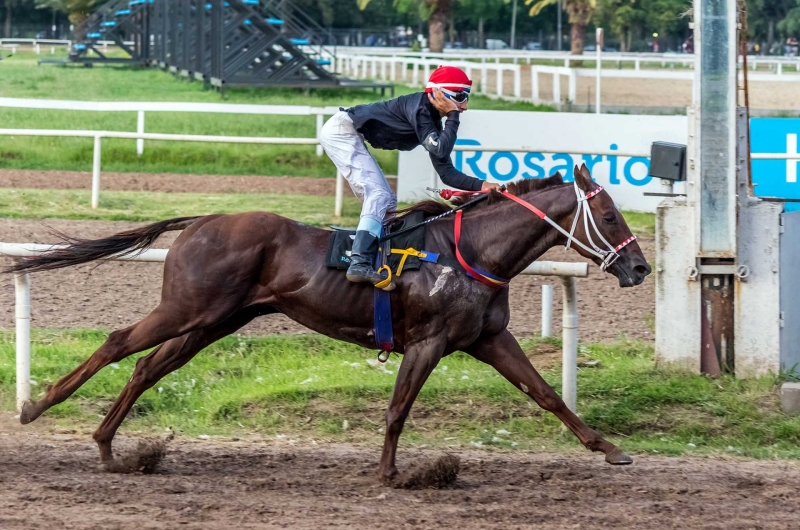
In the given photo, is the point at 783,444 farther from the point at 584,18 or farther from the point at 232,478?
the point at 584,18

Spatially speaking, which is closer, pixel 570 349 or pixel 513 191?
pixel 513 191

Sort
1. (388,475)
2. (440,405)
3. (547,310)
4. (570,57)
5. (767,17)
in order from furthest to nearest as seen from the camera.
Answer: (767,17) → (570,57) → (547,310) → (440,405) → (388,475)

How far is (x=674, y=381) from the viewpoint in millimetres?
6824

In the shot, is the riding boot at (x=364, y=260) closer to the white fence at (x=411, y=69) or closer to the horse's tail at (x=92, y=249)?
the horse's tail at (x=92, y=249)

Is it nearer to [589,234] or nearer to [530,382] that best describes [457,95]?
[589,234]

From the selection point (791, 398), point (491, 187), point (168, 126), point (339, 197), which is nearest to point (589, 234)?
point (491, 187)

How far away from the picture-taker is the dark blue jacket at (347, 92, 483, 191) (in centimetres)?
552

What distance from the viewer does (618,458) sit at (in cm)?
561

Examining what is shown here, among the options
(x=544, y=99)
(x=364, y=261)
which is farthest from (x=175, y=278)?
(x=544, y=99)

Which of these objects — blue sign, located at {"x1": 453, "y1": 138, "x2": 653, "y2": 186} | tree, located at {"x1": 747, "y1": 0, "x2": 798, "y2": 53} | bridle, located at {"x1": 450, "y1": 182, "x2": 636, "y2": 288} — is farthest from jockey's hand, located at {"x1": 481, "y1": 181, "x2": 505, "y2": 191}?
tree, located at {"x1": 747, "y1": 0, "x2": 798, "y2": 53}

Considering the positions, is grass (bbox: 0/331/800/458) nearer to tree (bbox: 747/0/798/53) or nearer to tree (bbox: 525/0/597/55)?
tree (bbox: 525/0/597/55)

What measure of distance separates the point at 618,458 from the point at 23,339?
351cm

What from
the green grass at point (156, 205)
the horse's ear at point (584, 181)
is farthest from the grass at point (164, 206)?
the horse's ear at point (584, 181)

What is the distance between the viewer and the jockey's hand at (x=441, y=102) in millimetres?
5555
